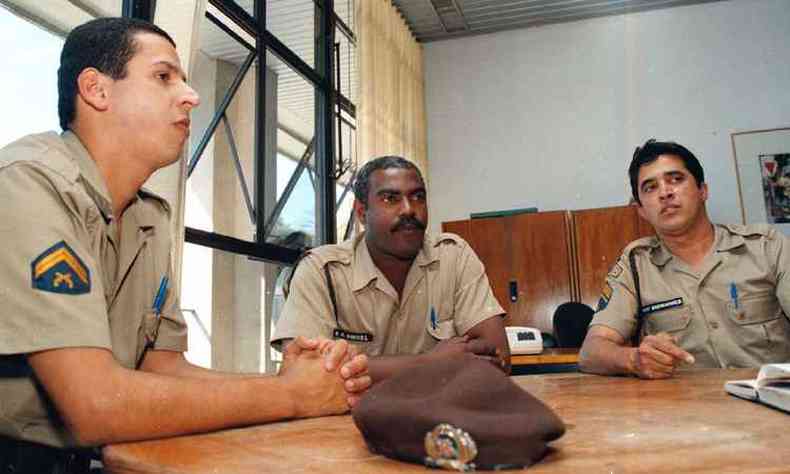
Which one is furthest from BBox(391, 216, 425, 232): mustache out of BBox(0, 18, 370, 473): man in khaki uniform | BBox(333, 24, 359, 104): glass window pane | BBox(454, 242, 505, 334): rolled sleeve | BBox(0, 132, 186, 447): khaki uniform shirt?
BBox(333, 24, 359, 104): glass window pane

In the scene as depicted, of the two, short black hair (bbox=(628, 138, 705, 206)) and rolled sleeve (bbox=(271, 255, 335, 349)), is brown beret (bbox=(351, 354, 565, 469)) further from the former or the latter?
short black hair (bbox=(628, 138, 705, 206))

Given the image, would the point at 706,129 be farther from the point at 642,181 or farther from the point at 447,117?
the point at 642,181

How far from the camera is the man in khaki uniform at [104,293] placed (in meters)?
0.91

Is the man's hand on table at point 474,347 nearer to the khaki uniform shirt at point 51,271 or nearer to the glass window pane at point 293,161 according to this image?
the khaki uniform shirt at point 51,271

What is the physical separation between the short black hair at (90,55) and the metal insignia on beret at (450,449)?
1.18 m

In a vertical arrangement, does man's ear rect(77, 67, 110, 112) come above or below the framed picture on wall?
below

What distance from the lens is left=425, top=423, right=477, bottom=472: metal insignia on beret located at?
0.61m

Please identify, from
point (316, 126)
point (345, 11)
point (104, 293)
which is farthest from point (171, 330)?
point (345, 11)

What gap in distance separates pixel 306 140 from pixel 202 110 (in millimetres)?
874

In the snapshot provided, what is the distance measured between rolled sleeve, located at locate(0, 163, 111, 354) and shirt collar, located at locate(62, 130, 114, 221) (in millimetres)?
147

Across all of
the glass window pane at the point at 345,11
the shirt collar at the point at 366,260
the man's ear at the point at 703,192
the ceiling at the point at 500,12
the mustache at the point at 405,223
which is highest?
the ceiling at the point at 500,12

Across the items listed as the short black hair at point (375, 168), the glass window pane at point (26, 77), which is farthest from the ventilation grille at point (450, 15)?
the glass window pane at point (26, 77)

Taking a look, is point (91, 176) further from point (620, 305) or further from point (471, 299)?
point (620, 305)

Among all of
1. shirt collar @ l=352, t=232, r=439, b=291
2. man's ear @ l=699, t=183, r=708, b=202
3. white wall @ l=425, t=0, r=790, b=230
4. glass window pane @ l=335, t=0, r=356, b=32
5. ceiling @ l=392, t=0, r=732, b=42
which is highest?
ceiling @ l=392, t=0, r=732, b=42
